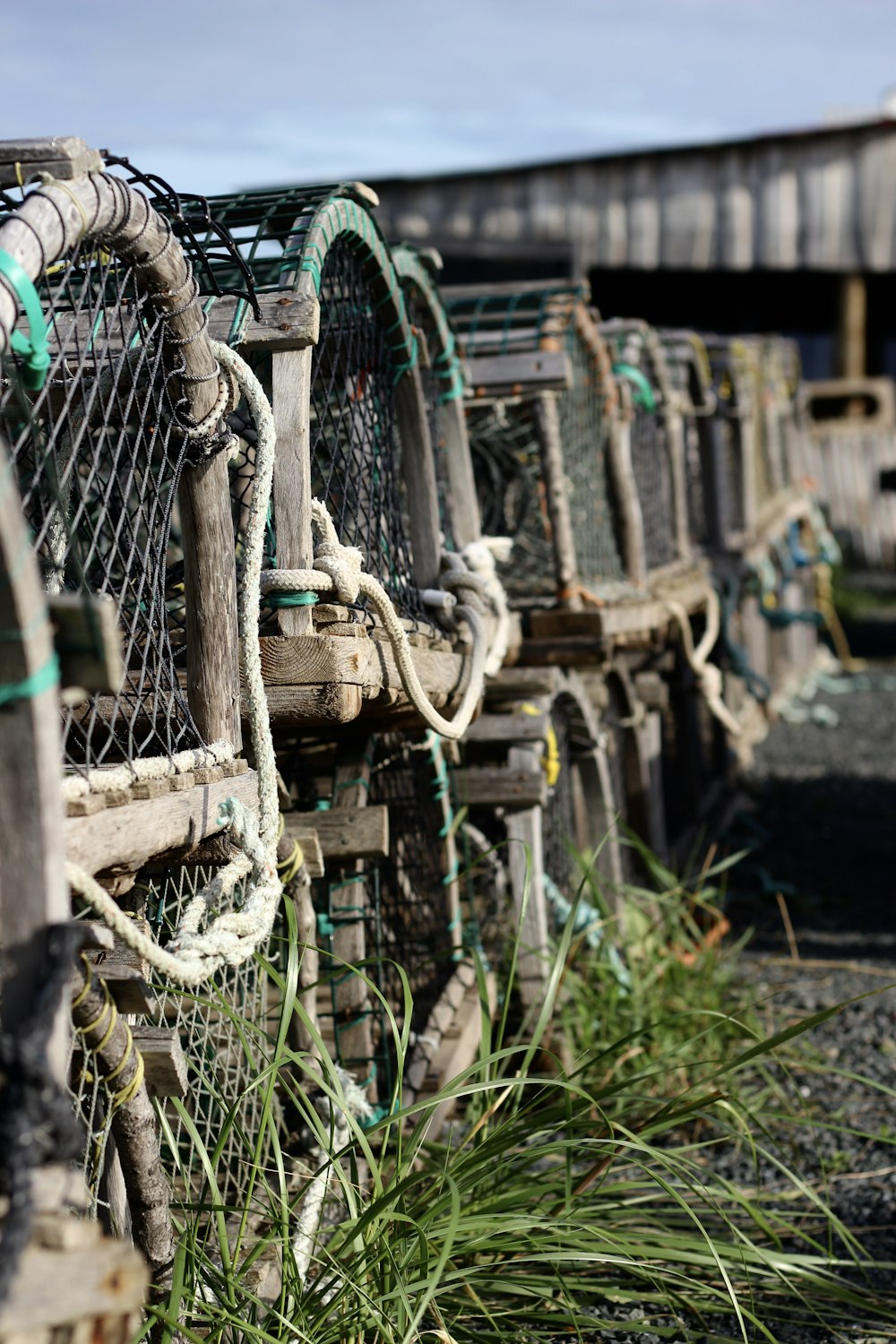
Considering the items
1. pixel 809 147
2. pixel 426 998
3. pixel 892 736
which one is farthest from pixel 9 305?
pixel 809 147

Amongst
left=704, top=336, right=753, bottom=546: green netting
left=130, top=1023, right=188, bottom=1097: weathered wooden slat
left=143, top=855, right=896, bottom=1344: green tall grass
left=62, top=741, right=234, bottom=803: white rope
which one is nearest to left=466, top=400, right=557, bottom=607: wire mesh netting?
left=143, top=855, right=896, bottom=1344: green tall grass

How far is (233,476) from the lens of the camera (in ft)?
9.36

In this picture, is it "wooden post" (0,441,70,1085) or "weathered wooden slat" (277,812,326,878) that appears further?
"weathered wooden slat" (277,812,326,878)

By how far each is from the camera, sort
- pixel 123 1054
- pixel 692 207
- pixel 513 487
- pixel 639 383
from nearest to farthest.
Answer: pixel 123 1054 → pixel 513 487 → pixel 639 383 → pixel 692 207

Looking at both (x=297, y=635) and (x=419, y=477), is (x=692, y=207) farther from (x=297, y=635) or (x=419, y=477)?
(x=297, y=635)

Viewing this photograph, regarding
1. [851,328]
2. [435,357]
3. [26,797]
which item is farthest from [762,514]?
[26,797]

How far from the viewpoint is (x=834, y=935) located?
16.8ft

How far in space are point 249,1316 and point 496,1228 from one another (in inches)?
15.3

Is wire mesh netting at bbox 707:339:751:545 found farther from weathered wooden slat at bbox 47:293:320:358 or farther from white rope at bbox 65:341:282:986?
white rope at bbox 65:341:282:986

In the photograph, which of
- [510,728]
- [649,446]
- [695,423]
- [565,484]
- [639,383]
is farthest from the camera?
[695,423]

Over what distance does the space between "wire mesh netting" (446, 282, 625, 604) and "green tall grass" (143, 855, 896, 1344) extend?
1.60m

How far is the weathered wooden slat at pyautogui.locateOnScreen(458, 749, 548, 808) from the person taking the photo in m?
3.53

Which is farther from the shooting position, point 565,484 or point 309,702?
point 565,484

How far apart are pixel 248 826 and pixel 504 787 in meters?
1.67
